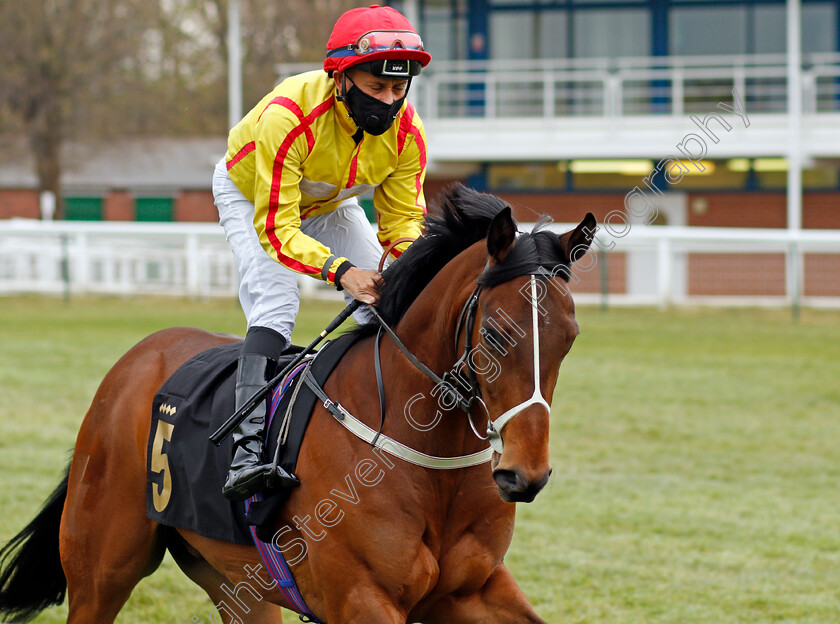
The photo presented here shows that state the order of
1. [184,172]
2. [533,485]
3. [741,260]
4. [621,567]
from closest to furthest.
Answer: [533,485], [621,567], [741,260], [184,172]

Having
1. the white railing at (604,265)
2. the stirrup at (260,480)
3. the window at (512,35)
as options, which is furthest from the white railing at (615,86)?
the stirrup at (260,480)

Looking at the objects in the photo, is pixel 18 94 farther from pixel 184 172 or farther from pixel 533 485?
pixel 533 485

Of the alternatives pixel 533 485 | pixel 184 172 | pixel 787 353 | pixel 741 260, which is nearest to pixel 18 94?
pixel 184 172

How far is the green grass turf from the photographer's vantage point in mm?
4891

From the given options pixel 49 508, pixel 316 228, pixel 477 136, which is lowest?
pixel 49 508

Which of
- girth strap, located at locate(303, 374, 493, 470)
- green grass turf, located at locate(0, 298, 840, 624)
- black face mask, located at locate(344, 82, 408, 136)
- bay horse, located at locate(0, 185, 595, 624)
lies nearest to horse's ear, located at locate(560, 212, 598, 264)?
bay horse, located at locate(0, 185, 595, 624)

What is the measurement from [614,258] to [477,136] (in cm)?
439

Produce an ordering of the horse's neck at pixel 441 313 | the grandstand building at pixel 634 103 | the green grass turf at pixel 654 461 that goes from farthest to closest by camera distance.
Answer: the grandstand building at pixel 634 103 → the green grass turf at pixel 654 461 → the horse's neck at pixel 441 313

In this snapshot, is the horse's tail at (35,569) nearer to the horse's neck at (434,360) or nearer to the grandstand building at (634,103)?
the horse's neck at (434,360)

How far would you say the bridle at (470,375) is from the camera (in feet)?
8.13

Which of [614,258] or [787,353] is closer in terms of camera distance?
[787,353]

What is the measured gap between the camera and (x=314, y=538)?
2.93 meters

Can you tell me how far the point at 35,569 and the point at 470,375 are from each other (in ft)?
6.93

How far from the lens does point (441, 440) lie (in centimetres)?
287
